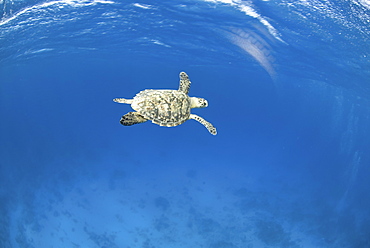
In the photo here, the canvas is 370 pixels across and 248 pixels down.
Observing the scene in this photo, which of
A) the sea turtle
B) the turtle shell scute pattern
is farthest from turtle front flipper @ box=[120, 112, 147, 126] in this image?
the turtle shell scute pattern

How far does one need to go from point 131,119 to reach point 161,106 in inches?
33.3

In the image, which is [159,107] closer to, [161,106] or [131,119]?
[161,106]

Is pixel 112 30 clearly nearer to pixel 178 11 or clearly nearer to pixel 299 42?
pixel 178 11

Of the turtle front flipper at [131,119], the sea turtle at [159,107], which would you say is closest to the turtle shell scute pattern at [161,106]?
the sea turtle at [159,107]

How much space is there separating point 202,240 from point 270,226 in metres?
4.61

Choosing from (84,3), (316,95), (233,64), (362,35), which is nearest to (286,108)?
(316,95)

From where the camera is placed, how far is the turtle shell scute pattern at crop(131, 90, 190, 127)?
21.5 feet

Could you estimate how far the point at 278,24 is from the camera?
1347cm

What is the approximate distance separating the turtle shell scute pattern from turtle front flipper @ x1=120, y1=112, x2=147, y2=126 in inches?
4.5

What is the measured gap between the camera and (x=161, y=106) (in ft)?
21.8

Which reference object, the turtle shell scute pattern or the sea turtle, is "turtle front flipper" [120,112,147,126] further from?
the turtle shell scute pattern

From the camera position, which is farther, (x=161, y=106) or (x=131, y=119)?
(x=161, y=106)

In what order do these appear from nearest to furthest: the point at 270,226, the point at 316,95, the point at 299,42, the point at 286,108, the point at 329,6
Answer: the point at 329,6
the point at 299,42
the point at 270,226
the point at 316,95
the point at 286,108

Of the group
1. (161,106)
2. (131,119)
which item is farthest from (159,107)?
(131,119)
